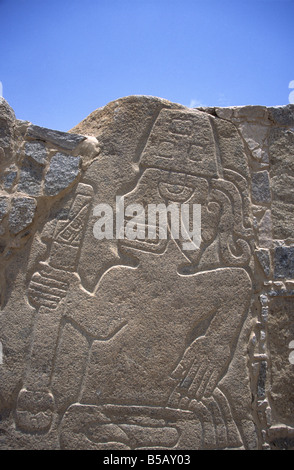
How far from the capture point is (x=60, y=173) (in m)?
2.29

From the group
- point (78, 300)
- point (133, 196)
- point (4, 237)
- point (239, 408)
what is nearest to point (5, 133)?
point (4, 237)

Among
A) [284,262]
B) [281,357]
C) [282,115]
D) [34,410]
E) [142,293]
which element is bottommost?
[34,410]

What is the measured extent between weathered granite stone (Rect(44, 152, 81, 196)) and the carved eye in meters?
0.56

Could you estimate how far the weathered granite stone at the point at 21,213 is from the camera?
2195mm

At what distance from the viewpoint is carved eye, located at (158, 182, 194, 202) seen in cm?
237

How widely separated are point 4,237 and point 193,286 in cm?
121

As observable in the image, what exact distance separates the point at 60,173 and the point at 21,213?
0.35m

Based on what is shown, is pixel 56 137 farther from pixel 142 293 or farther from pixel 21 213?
pixel 142 293

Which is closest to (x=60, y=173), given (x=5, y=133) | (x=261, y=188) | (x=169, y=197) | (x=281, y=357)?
(x=5, y=133)

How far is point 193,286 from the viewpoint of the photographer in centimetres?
230

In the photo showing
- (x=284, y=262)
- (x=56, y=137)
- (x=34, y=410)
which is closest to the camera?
(x=34, y=410)

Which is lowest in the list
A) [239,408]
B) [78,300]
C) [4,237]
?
[239,408]

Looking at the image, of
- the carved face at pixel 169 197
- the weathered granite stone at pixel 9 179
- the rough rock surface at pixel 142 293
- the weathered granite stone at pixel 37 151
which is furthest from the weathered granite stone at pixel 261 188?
the weathered granite stone at pixel 9 179

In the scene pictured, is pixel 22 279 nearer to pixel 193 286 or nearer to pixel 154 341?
pixel 154 341
